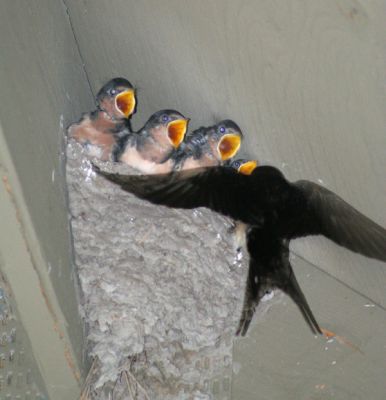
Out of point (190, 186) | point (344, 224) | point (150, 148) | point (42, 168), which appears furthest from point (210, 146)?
point (42, 168)

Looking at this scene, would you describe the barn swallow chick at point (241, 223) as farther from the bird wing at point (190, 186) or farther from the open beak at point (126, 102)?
the open beak at point (126, 102)

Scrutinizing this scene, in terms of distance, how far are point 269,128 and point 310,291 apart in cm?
58

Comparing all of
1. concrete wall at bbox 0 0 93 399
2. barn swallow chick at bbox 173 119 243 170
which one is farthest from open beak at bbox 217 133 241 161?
concrete wall at bbox 0 0 93 399

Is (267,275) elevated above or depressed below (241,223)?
below

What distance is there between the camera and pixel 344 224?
270 centimetres

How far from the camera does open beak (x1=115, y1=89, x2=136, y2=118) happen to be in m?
3.02

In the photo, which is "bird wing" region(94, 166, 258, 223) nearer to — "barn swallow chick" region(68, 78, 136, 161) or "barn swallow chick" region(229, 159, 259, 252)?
"barn swallow chick" region(229, 159, 259, 252)

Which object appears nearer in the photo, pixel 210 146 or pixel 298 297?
pixel 298 297

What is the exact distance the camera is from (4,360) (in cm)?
216

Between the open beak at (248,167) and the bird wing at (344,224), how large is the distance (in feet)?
0.68

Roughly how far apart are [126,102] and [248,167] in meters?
0.53

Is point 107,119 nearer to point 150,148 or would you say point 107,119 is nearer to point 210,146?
point 150,148

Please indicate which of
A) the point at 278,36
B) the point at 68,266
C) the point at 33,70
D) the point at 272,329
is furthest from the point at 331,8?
the point at 272,329

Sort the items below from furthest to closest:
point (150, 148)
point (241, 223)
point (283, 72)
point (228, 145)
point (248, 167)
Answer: point (150, 148) → point (241, 223) → point (228, 145) → point (248, 167) → point (283, 72)
